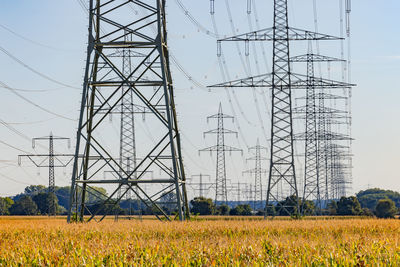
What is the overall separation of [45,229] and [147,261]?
1032 cm

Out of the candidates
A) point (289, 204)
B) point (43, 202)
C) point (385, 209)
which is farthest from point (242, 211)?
point (43, 202)

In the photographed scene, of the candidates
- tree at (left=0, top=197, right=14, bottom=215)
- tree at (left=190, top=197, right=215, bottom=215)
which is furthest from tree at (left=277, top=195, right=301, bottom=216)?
tree at (left=0, top=197, right=14, bottom=215)

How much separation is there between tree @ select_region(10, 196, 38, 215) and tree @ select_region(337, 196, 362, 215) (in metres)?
68.2

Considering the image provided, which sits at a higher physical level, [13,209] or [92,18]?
[92,18]

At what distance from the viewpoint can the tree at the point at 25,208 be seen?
131m

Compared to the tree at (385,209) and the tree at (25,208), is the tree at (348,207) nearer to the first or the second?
the tree at (385,209)

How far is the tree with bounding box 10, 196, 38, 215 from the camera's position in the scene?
430ft

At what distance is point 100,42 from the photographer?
28812mm

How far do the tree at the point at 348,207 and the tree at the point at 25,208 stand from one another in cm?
6823

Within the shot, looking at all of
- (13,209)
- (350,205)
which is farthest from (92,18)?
(13,209)

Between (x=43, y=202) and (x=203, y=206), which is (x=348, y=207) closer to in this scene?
(x=203, y=206)

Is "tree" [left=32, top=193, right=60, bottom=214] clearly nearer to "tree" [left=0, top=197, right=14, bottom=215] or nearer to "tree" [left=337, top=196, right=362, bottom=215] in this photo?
"tree" [left=0, top=197, right=14, bottom=215]

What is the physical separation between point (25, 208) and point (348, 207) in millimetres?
72575

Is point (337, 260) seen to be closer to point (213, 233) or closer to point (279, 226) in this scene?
point (213, 233)
